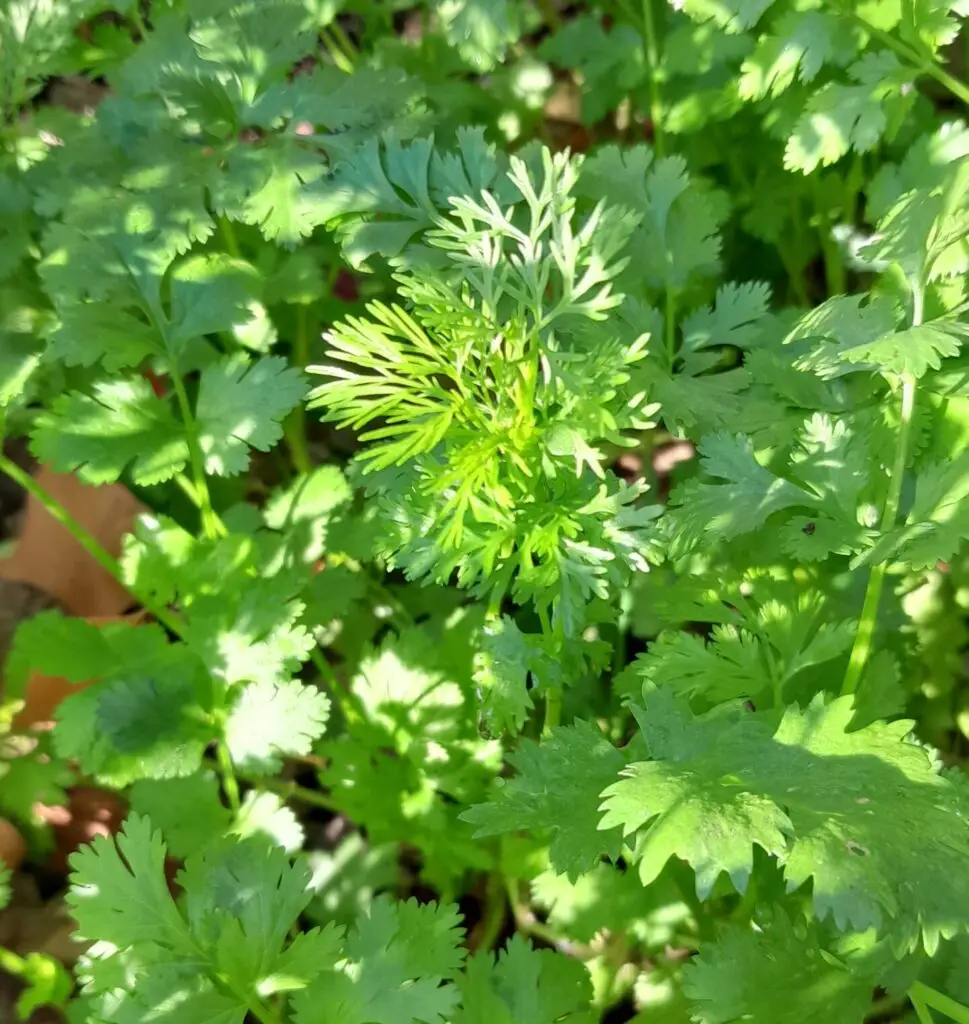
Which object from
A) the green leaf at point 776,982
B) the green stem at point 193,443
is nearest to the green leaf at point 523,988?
the green leaf at point 776,982

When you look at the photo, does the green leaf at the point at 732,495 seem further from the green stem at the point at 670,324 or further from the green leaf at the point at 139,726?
the green leaf at the point at 139,726

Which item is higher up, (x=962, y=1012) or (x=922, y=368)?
(x=922, y=368)

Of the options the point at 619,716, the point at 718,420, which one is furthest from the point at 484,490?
the point at 619,716

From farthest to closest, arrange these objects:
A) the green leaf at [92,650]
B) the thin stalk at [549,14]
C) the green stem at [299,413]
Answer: the thin stalk at [549,14] < the green stem at [299,413] < the green leaf at [92,650]

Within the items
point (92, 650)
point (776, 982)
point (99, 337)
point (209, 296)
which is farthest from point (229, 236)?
point (776, 982)

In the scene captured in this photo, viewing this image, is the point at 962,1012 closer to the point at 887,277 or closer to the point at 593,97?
the point at 887,277

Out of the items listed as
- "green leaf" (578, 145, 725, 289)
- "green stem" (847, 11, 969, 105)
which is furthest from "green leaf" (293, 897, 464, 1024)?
"green stem" (847, 11, 969, 105)
